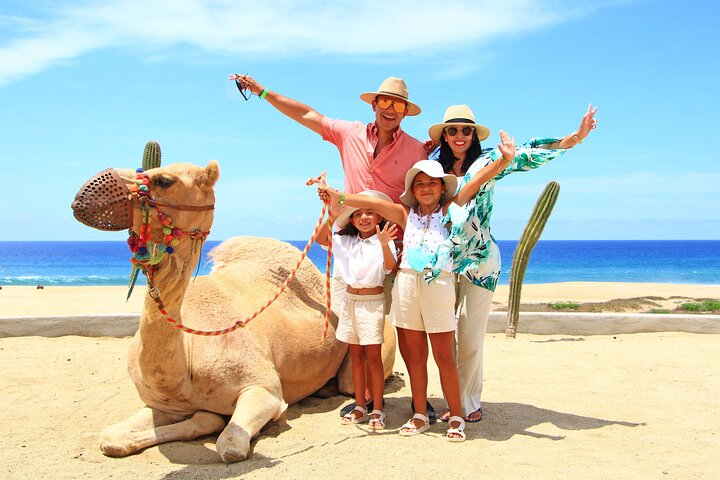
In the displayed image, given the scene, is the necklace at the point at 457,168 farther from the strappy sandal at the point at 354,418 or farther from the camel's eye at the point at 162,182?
the camel's eye at the point at 162,182

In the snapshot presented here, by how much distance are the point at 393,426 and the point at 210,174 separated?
7.93 feet

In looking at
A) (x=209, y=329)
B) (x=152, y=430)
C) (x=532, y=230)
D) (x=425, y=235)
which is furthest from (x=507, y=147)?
(x=532, y=230)

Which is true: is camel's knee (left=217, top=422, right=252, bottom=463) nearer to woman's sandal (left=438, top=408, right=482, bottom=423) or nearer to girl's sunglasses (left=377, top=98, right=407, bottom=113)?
woman's sandal (left=438, top=408, right=482, bottom=423)

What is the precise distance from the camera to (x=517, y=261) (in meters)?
9.98

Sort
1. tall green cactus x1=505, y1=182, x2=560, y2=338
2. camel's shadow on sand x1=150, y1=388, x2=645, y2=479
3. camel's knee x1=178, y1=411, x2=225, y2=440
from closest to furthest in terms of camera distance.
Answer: camel's shadow on sand x1=150, y1=388, x2=645, y2=479, camel's knee x1=178, y1=411, x2=225, y2=440, tall green cactus x1=505, y1=182, x2=560, y2=338

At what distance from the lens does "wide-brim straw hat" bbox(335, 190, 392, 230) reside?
4852 millimetres

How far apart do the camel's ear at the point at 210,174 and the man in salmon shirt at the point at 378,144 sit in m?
1.61

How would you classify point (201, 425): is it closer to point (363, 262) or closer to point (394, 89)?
point (363, 262)

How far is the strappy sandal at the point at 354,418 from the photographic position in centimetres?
500

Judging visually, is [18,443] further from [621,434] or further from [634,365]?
[634,365]

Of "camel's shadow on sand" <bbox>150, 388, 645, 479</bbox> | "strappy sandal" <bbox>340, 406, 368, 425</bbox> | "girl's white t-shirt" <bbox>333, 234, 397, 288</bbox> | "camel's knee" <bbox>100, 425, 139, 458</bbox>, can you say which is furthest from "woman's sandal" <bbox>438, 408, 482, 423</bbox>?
"camel's knee" <bbox>100, 425, 139, 458</bbox>

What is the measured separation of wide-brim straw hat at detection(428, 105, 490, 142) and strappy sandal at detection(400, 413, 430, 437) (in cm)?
214

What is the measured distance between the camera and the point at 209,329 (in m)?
4.68

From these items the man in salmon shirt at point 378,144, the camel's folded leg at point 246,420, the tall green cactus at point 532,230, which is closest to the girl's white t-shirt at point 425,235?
the man in salmon shirt at point 378,144
